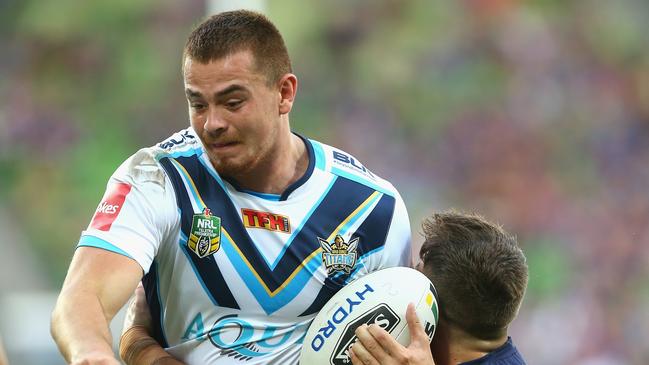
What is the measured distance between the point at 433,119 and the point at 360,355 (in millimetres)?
6945

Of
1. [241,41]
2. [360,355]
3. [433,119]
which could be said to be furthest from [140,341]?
[433,119]

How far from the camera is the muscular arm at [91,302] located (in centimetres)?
301

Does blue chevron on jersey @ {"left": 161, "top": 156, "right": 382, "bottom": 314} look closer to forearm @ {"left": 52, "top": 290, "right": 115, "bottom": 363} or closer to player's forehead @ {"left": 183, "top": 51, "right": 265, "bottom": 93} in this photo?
player's forehead @ {"left": 183, "top": 51, "right": 265, "bottom": 93}

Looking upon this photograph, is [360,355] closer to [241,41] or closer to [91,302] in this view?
[91,302]

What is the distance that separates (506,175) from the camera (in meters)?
10.0

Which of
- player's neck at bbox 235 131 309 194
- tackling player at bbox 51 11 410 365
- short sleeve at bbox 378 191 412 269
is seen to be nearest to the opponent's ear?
tackling player at bbox 51 11 410 365

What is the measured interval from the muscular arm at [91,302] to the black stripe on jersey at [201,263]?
1.08 feet

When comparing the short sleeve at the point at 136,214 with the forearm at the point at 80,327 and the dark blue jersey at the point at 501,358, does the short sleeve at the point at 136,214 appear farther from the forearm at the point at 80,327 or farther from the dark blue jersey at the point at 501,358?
the dark blue jersey at the point at 501,358

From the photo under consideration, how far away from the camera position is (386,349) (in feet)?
11.5

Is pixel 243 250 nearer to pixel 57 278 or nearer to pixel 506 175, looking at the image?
pixel 57 278

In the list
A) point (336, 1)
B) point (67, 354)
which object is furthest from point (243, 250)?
point (336, 1)

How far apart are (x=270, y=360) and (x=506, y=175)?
21.4 feet

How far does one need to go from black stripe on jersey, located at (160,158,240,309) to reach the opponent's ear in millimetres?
492

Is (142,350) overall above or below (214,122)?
below
